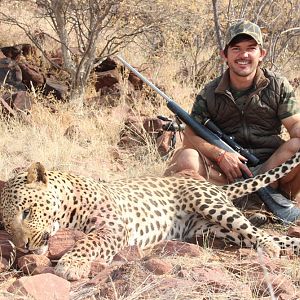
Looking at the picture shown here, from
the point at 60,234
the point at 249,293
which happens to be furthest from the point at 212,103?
the point at 249,293

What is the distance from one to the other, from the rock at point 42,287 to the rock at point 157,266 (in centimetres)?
49

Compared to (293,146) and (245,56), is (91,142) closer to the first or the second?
(245,56)

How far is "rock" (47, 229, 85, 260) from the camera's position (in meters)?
4.18

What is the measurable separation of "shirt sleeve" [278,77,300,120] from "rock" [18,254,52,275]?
9.19ft

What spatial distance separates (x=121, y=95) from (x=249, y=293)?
6.49 metres

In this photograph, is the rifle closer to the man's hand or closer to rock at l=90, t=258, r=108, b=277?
the man's hand

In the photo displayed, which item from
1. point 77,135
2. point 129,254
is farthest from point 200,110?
point 129,254

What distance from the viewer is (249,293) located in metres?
3.35

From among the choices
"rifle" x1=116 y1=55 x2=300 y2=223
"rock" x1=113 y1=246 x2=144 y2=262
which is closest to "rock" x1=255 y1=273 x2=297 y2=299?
"rock" x1=113 y1=246 x2=144 y2=262

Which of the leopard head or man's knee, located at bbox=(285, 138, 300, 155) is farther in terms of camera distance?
man's knee, located at bbox=(285, 138, 300, 155)

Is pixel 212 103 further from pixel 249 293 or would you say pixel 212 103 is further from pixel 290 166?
pixel 249 293

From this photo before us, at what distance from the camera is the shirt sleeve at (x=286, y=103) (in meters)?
5.71

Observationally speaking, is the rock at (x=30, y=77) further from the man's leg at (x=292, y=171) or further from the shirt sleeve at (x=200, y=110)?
the man's leg at (x=292, y=171)

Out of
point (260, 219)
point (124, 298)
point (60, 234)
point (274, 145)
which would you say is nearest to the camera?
point (124, 298)
